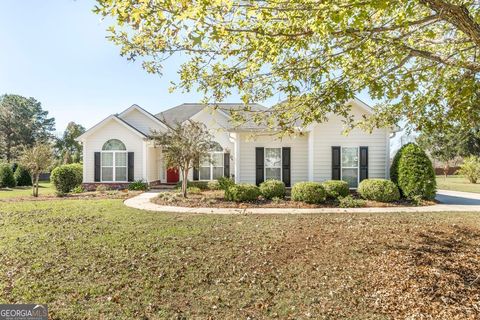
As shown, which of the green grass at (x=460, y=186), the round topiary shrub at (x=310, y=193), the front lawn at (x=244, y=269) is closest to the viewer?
the front lawn at (x=244, y=269)

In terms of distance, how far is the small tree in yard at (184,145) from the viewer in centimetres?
1322

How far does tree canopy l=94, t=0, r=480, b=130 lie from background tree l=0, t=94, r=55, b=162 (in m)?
41.5

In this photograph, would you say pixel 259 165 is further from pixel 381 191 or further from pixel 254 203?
pixel 381 191

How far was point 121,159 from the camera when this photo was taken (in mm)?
18859

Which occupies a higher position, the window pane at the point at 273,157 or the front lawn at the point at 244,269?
the window pane at the point at 273,157

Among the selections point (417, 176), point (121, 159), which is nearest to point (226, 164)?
point (121, 159)

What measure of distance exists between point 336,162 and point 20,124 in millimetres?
49547

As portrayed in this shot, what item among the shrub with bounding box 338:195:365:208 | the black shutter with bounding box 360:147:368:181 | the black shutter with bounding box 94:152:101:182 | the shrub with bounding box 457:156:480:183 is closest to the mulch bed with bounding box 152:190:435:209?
the shrub with bounding box 338:195:365:208

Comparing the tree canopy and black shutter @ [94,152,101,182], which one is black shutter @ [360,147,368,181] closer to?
the tree canopy

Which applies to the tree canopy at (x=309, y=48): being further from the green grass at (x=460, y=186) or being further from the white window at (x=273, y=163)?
the green grass at (x=460, y=186)

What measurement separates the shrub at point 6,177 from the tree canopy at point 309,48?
25.2 meters

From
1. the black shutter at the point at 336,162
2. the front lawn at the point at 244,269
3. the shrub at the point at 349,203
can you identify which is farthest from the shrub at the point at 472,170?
the front lawn at the point at 244,269

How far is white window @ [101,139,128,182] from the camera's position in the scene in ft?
61.7

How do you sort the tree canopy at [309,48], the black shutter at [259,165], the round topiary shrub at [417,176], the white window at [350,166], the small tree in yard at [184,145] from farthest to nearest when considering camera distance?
1. the black shutter at [259,165]
2. the white window at [350,166]
3. the small tree in yard at [184,145]
4. the round topiary shrub at [417,176]
5. the tree canopy at [309,48]
